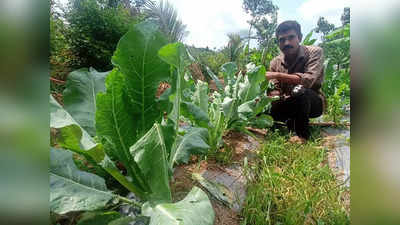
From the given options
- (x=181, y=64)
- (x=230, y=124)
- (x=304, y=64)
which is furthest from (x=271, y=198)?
(x=304, y=64)

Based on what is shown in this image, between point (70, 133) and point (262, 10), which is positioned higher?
point (262, 10)

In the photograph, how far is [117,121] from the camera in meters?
0.56

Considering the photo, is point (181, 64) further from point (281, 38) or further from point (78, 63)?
point (78, 63)

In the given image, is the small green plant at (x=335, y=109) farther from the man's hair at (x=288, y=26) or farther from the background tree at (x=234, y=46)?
the background tree at (x=234, y=46)

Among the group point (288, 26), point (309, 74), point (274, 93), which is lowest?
point (274, 93)

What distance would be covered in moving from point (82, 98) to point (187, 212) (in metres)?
0.50

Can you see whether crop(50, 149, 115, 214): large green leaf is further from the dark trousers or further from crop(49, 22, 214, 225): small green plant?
the dark trousers

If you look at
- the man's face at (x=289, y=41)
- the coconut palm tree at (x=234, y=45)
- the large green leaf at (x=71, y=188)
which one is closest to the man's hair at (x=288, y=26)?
the man's face at (x=289, y=41)

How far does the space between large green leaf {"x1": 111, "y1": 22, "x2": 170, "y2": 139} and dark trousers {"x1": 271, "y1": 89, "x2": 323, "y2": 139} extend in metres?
1.23

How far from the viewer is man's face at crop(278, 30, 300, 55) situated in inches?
59.4

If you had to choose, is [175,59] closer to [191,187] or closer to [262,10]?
[191,187]

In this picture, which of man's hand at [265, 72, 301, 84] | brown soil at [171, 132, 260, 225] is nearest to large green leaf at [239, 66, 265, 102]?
man's hand at [265, 72, 301, 84]

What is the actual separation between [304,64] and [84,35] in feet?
6.33

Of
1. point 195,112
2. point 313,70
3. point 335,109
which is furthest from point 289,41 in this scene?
point 195,112
